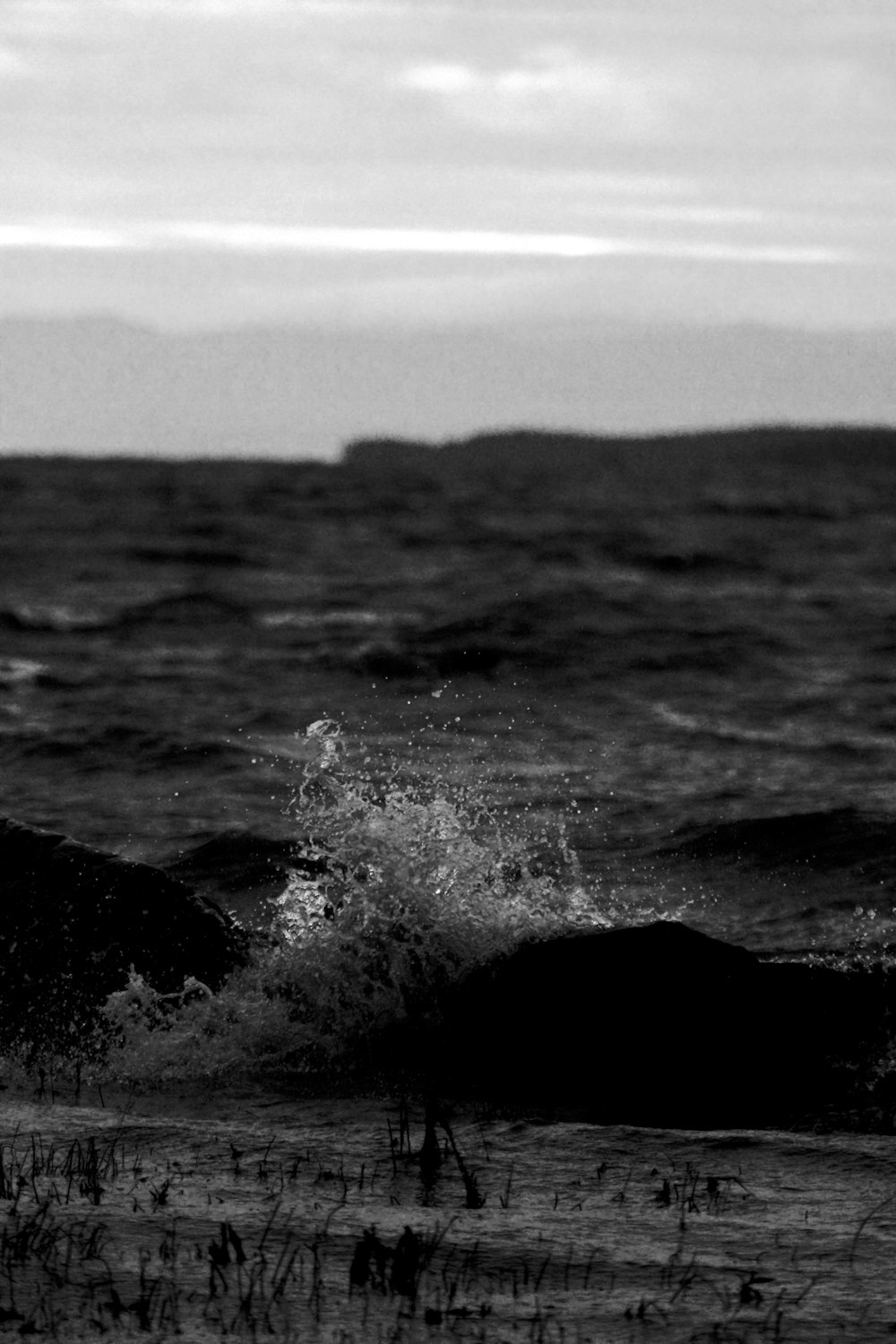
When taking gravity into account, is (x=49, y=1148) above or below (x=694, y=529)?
below

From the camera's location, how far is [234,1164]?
18.2ft

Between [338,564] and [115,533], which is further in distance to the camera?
[115,533]

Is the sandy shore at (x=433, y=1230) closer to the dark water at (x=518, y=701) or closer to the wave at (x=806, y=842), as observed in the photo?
the dark water at (x=518, y=701)

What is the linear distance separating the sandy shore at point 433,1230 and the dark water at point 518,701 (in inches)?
135

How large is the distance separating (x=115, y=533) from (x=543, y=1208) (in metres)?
40.6

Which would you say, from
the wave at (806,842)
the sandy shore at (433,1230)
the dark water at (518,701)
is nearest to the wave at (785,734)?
the dark water at (518,701)

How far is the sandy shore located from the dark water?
3.42 metres

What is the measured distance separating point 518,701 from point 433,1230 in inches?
517

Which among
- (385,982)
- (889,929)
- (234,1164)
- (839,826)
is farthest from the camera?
(839,826)

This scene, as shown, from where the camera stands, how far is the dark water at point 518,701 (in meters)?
11.6

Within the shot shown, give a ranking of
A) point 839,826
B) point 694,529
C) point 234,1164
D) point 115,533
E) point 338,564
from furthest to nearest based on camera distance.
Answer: point 694,529
point 115,533
point 338,564
point 839,826
point 234,1164

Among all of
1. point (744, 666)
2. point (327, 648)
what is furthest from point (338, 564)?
point (744, 666)

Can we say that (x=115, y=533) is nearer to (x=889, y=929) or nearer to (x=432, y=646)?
(x=432, y=646)

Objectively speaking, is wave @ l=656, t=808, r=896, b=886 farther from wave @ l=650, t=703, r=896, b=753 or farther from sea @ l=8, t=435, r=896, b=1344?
wave @ l=650, t=703, r=896, b=753
